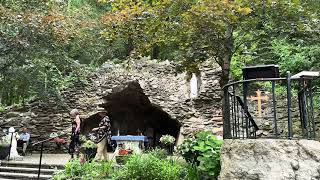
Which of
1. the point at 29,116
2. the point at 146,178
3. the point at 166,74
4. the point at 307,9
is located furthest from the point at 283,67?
the point at 29,116

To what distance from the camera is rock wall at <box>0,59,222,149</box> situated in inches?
593

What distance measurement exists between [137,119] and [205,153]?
480 inches

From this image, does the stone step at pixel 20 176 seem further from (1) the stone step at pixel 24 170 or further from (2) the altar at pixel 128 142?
(2) the altar at pixel 128 142

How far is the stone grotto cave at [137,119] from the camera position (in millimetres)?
17469

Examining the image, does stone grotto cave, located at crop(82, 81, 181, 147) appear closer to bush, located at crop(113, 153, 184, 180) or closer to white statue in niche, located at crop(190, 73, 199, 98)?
white statue in niche, located at crop(190, 73, 199, 98)

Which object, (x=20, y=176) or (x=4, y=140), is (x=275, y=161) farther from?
(x=4, y=140)

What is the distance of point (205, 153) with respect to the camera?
23.7 ft

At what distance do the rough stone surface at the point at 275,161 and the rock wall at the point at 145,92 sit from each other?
9563 millimetres

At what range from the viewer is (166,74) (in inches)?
631

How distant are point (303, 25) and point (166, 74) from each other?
856 cm

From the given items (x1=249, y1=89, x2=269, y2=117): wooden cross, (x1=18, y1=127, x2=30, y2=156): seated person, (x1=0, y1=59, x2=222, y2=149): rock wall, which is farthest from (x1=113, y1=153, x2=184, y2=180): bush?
(x1=18, y1=127, x2=30, y2=156): seated person

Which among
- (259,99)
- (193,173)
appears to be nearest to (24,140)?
(259,99)

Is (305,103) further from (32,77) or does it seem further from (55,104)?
(55,104)

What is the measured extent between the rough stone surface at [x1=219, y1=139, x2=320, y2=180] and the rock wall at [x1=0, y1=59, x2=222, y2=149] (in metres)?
9.56
